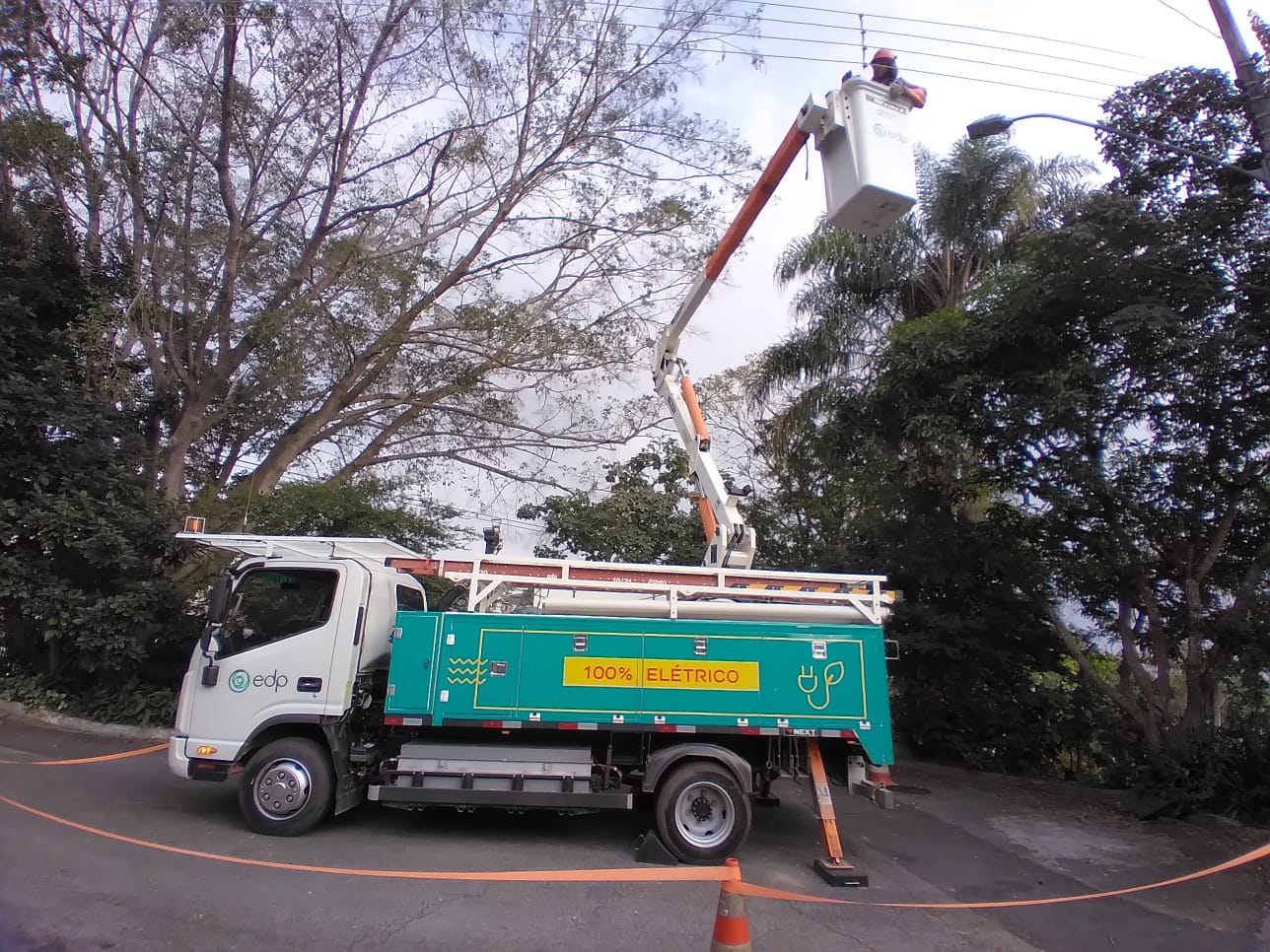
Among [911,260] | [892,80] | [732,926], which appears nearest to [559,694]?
[732,926]

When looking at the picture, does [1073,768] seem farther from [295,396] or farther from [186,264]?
[186,264]

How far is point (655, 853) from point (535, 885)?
45.7 inches

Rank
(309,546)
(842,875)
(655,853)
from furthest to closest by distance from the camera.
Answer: (309,546) < (655,853) < (842,875)

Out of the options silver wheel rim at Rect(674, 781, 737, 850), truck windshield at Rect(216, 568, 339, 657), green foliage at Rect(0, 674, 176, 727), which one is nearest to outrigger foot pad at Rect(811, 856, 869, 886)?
silver wheel rim at Rect(674, 781, 737, 850)

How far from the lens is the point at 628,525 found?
589 inches

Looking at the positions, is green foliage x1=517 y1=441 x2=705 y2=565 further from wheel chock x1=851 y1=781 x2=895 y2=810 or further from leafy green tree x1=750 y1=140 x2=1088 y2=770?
wheel chock x1=851 y1=781 x2=895 y2=810

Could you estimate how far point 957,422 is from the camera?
10.6 metres

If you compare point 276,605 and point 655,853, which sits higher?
point 276,605

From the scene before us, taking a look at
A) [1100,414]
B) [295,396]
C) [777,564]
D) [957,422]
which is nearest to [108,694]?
[295,396]

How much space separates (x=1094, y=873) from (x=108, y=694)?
1300cm

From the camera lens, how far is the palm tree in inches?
596

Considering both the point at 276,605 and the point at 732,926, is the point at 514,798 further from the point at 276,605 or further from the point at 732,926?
the point at 732,926

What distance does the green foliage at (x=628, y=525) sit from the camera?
48.2 feet

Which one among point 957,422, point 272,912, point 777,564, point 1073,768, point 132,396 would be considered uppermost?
point 132,396
